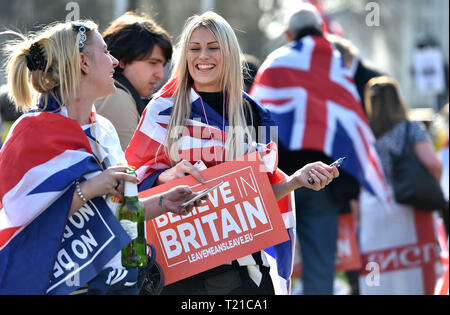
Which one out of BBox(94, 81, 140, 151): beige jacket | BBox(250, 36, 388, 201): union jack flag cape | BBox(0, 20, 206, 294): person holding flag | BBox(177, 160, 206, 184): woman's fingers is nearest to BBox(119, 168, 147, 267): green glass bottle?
BBox(0, 20, 206, 294): person holding flag

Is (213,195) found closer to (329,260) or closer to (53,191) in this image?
(53,191)

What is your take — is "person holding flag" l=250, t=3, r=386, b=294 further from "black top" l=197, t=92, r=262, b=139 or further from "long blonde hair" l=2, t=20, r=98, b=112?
"long blonde hair" l=2, t=20, r=98, b=112

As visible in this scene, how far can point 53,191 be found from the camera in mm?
3203

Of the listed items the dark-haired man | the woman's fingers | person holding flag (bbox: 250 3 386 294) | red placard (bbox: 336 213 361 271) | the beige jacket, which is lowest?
red placard (bbox: 336 213 361 271)

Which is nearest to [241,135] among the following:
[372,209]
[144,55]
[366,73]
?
[144,55]

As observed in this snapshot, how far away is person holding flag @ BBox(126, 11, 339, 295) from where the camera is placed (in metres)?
3.83

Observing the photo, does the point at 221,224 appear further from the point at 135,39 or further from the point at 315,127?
the point at 315,127

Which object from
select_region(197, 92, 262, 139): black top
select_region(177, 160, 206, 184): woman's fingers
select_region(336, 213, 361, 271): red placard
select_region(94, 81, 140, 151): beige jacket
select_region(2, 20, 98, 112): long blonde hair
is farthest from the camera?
select_region(336, 213, 361, 271): red placard

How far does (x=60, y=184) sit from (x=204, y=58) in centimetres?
Answer: 103

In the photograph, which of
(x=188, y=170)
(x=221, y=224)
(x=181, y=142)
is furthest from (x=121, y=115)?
(x=221, y=224)

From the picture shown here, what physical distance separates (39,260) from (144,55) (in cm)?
170

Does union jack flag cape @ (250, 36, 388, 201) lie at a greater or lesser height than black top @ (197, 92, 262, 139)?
lesser

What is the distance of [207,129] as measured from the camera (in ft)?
12.6

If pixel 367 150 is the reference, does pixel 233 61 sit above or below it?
above
